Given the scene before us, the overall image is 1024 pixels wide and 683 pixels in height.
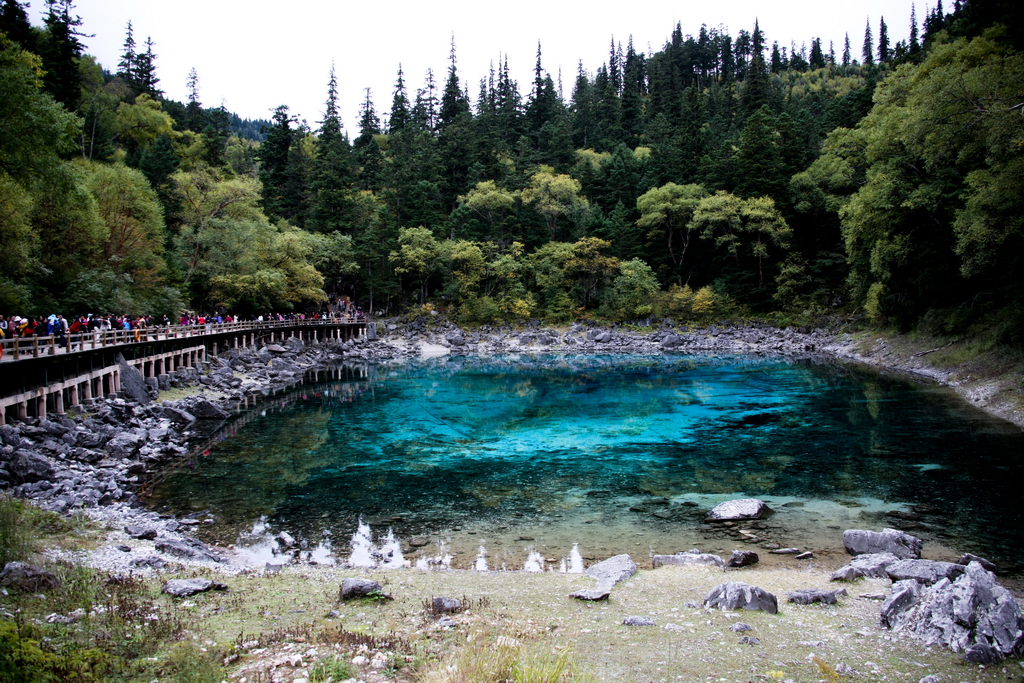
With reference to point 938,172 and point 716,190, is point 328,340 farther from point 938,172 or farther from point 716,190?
point 938,172

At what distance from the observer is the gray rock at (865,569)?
9.67 metres

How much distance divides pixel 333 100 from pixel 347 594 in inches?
4124

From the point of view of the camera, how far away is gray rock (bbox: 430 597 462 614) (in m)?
8.41

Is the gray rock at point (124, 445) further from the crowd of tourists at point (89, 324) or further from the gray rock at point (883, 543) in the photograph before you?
the gray rock at point (883, 543)

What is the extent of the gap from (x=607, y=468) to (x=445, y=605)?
11164mm

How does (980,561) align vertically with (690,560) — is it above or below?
above

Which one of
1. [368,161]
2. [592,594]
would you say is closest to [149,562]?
[592,594]

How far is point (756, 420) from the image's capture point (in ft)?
83.4

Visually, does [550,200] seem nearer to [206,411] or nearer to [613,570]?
[206,411]

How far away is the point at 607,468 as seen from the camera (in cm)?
1884

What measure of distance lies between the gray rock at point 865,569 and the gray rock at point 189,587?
10146 millimetres

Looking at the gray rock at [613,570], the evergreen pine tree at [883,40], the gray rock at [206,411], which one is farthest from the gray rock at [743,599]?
the evergreen pine tree at [883,40]

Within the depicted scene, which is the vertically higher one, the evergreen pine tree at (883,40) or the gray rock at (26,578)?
the evergreen pine tree at (883,40)

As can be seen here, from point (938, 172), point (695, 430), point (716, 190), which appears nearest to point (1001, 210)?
point (938, 172)
